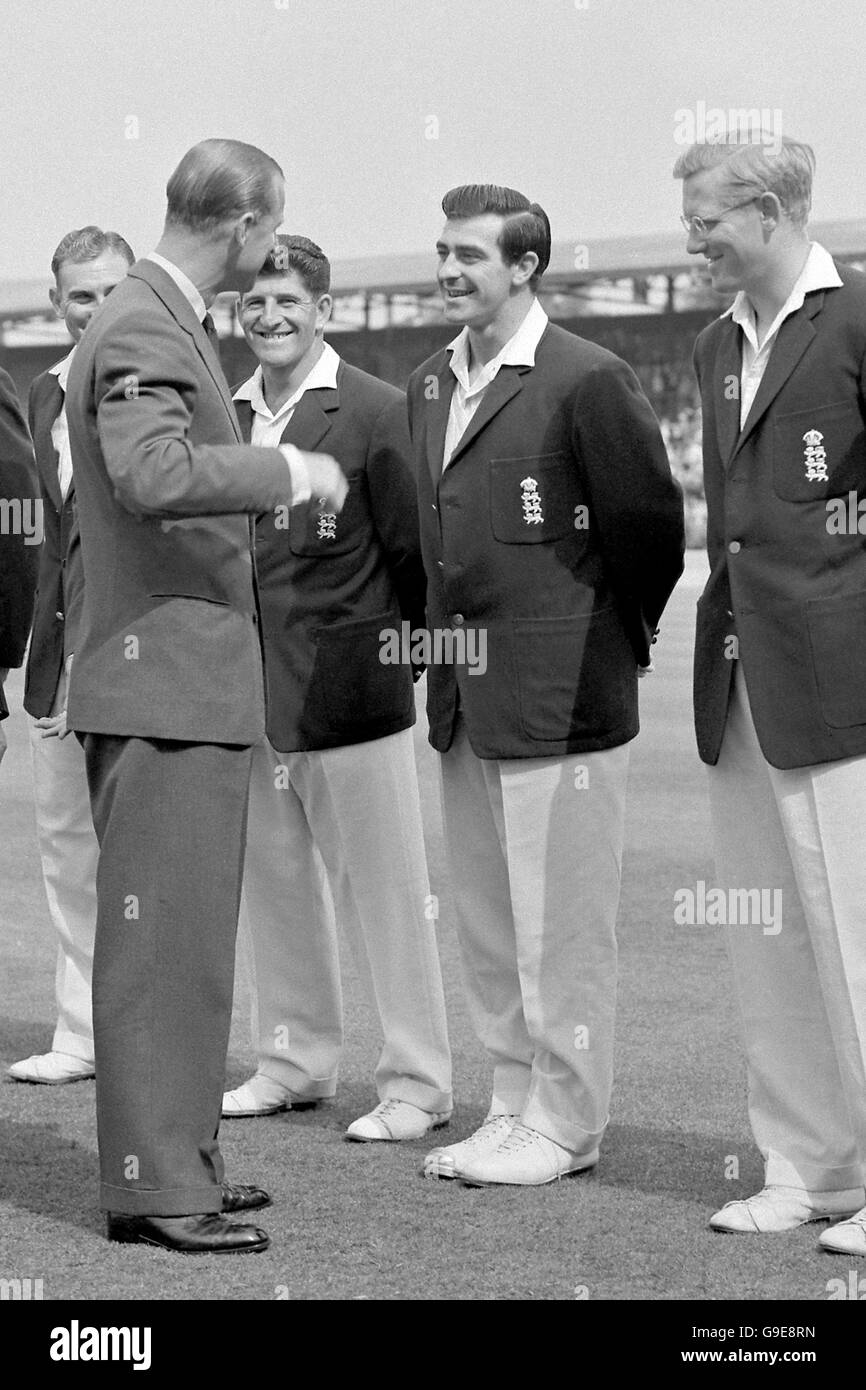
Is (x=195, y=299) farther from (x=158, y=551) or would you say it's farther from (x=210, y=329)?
(x=158, y=551)

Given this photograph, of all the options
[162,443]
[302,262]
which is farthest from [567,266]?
[162,443]

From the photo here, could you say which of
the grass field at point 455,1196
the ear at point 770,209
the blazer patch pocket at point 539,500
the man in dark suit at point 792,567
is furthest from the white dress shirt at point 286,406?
the grass field at point 455,1196

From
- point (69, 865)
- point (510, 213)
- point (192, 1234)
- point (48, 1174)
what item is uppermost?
point (510, 213)

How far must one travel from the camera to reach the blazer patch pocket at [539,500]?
Result: 451 centimetres

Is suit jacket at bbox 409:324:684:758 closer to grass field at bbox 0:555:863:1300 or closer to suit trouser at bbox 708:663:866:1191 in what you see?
suit trouser at bbox 708:663:866:1191

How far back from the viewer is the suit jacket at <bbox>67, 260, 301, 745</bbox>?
3.79 metres

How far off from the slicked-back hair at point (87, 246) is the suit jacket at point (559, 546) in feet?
4.63

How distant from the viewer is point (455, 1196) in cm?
441

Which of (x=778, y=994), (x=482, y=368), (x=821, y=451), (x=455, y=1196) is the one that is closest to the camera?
(x=821, y=451)

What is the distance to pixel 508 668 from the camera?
A: 4555 millimetres

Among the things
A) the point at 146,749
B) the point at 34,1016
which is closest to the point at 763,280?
the point at 146,749

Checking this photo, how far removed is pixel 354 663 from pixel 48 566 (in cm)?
111

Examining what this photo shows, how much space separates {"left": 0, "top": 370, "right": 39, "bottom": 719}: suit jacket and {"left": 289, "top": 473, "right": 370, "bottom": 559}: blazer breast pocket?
82 centimetres

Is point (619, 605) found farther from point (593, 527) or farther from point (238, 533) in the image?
point (238, 533)
